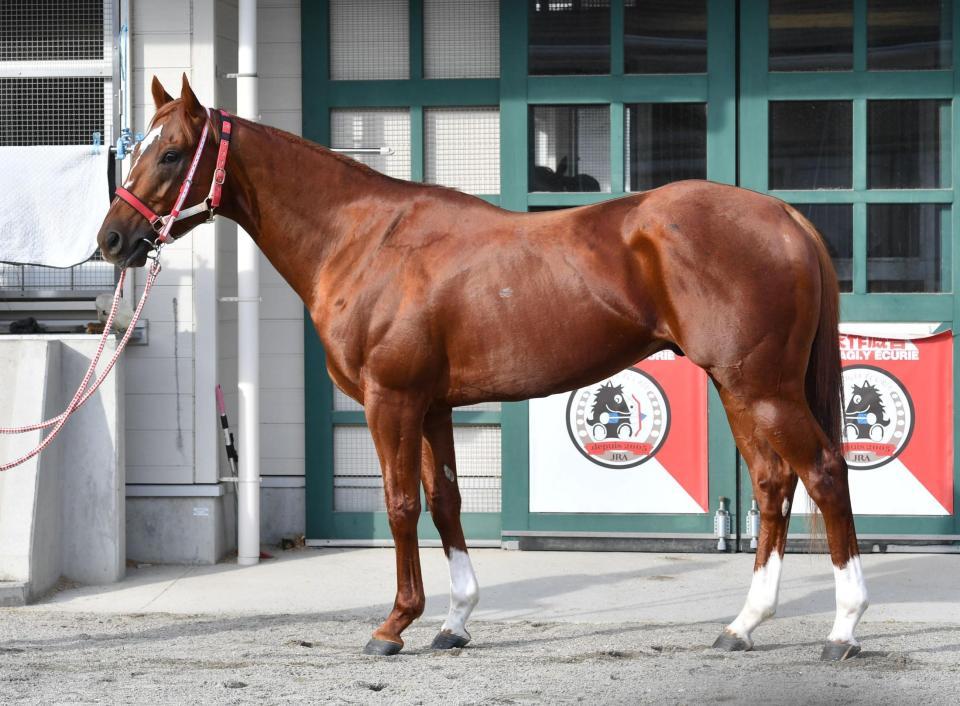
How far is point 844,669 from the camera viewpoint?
4668 millimetres

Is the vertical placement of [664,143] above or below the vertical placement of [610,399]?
above

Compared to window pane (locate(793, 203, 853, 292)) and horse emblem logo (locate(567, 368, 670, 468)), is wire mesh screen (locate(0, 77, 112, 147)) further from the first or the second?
window pane (locate(793, 203, 853, 292))

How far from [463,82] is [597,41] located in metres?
0.77

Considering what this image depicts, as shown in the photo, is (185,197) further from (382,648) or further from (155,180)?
(382,648)

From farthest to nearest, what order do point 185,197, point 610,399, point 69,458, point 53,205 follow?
point 610,399
point 53,205
point 69,458
point 185,197

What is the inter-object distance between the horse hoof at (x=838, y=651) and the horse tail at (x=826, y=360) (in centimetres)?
51

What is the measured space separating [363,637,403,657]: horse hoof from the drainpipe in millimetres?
2130

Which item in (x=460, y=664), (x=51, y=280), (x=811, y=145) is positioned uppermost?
(x=811, y=145)

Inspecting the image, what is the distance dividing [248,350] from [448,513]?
2.18 metres

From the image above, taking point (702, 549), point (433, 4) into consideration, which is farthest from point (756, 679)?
point (433, 4)

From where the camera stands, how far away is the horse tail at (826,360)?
4918 mm

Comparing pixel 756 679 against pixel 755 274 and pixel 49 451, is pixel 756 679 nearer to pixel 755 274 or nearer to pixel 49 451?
pixel 755 274

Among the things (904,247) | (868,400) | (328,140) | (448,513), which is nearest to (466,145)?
(328,140)

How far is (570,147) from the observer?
23.9 ft
